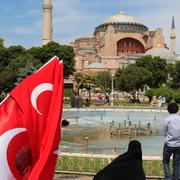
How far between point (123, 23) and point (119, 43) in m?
4.79

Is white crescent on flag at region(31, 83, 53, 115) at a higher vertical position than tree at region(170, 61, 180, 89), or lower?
lower

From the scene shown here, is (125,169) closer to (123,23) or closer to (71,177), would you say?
(71,177)

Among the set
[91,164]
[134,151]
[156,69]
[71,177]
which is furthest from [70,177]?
[156,69]

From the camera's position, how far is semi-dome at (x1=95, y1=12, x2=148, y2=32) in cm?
9738

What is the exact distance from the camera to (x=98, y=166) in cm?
771

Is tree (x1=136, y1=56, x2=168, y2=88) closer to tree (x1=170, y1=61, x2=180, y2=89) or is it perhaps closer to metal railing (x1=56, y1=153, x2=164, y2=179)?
tree (x1=170, y1=61, x2=180, y2=89)

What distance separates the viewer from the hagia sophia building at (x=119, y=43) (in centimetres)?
8700

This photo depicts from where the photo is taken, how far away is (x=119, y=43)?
97.0m

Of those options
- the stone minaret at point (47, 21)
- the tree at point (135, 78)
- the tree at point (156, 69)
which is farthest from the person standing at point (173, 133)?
the stone minaret at point (47, 21)

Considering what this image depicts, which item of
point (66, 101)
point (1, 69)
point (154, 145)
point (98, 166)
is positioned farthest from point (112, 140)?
point (1, 69)

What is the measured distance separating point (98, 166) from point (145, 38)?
92.3 metres

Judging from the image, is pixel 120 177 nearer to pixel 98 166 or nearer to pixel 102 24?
pixel 98 166

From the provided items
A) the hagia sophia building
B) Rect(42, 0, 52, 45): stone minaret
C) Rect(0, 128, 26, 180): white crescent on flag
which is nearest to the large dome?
the hagia sophia building

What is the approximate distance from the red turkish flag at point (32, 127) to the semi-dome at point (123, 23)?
9429 centimetres
